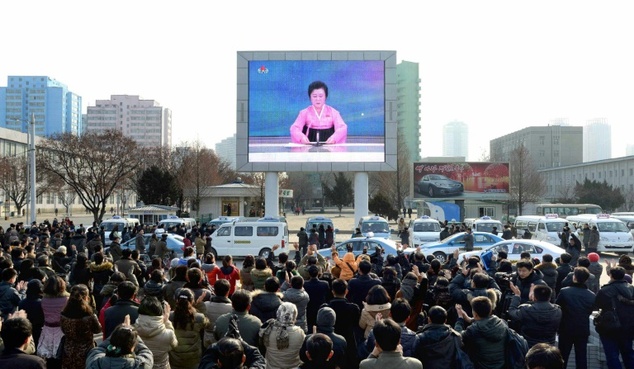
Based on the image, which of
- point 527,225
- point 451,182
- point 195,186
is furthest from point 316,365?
point 195,186

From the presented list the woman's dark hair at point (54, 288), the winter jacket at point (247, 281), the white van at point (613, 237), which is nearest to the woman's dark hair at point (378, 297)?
the winter jacket at point (247, 281)


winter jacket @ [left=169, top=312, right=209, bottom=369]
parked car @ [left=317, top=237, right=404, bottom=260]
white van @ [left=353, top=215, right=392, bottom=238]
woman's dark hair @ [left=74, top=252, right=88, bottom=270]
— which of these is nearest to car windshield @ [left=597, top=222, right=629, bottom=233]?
white van @ [left=353, top=215, right=392, bottom=238]

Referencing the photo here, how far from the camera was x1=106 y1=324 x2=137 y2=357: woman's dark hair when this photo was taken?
4859mm

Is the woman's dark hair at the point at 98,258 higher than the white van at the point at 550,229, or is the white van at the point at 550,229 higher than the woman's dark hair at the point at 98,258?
the woman's dark hair at the point at 98,258

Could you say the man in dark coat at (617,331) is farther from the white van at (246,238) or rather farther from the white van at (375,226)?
the white van at (375,226)

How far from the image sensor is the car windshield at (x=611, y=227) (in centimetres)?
2761

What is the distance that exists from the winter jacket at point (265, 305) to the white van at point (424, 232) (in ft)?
69.5

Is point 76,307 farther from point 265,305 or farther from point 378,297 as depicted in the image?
point 378,297

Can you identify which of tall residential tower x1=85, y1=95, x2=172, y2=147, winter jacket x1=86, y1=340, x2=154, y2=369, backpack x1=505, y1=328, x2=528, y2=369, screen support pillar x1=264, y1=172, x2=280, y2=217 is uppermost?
tall residential tower x1=85, y1=95, x2=172, y2=147

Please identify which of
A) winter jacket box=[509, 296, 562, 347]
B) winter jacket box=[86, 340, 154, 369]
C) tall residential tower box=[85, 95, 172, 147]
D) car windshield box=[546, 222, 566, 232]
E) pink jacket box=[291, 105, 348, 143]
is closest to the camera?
winter jacket box=[86, 340, 154, 369]

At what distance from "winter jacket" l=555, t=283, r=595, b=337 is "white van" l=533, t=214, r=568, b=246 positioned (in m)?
22.0

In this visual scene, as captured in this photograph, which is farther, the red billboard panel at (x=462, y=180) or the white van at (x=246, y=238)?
the red billboard panel at (x=462, y=180)

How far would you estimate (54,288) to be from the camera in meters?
7.33

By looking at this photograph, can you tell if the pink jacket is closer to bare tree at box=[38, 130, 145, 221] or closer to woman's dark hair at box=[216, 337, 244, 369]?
bare tree at box=[38, 130, 145, 221]
